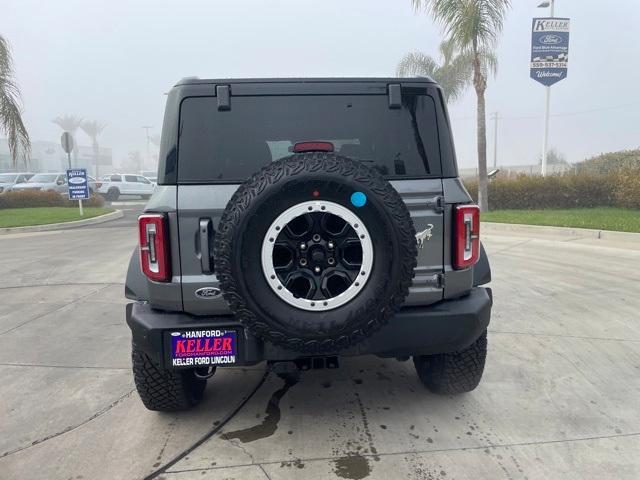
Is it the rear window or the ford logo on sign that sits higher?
the ford logo on sign

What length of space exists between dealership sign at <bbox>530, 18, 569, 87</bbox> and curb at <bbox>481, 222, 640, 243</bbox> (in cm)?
837

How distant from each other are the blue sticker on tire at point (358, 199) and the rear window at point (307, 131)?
1.71 ft

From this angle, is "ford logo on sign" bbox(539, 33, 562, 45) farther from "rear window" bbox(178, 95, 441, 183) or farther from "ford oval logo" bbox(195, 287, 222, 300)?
"ford oval logo" bbox(195, 287, 222, 300)

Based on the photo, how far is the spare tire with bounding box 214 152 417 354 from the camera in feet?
7.88

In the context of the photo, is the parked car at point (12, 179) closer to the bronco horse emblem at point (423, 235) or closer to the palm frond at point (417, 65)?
the palm frond at point (417, 65)

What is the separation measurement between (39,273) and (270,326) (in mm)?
7150

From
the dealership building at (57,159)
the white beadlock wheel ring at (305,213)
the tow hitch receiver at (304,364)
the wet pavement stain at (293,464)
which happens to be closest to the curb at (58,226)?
the tow hitch receiver at (304,364)

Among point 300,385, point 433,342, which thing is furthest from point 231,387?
point 433,342

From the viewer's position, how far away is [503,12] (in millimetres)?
14844

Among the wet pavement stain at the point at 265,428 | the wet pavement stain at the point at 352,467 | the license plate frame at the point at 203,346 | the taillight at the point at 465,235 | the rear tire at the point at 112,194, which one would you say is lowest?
the wet pavement stain at the point at 265,428

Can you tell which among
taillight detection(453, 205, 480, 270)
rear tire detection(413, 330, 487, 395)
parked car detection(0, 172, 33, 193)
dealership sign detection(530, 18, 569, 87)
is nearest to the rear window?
taillight detection(453, 205, 480, 270)

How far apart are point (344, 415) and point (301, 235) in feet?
4.65

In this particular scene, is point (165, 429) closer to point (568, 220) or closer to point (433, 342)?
point (433, 342)

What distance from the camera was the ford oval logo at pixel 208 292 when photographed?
8.89 feet
